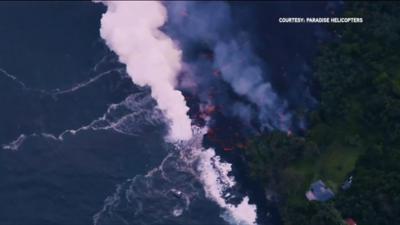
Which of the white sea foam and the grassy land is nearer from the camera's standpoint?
the white sea foam

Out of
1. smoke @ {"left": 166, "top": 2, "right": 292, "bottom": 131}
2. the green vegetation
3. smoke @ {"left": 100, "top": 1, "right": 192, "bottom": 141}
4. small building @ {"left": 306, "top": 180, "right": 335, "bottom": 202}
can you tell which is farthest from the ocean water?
small building @ {"left": 306, "top": 180, "right": 335, "bottom": 202}

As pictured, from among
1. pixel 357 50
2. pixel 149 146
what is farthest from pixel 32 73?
pixel 357 50

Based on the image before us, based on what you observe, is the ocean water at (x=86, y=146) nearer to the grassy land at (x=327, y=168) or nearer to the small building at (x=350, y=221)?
the grassy land at (x=327, y=168)

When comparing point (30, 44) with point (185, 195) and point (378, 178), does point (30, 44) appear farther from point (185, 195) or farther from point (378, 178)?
point (378, 178)

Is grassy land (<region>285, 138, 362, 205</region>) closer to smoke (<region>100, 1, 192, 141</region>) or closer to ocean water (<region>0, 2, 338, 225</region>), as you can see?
ocean water (<region>0, 2, 338, 225</region>)

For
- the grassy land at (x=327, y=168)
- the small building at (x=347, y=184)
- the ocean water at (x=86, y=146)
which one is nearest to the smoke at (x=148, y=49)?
the ocean water at (x=86, y=146)
